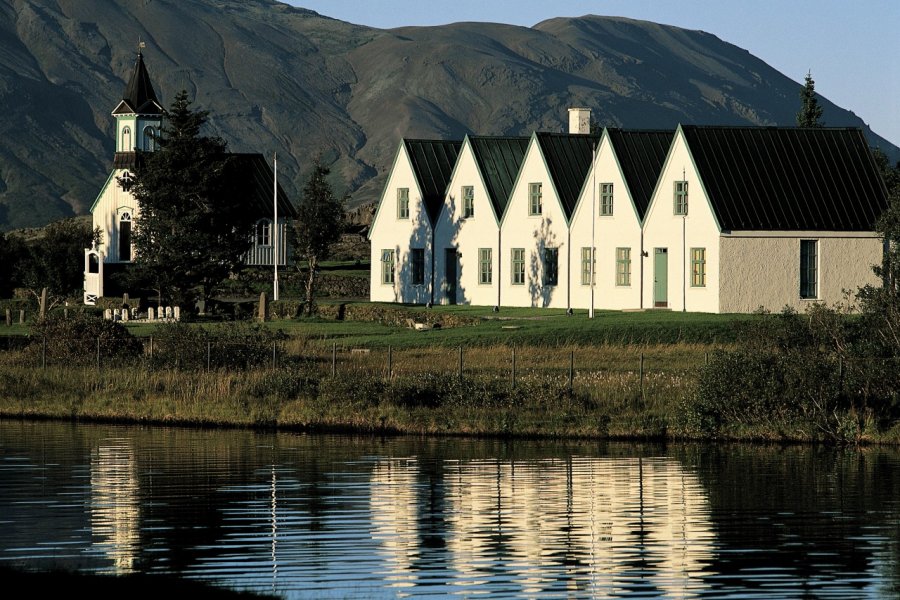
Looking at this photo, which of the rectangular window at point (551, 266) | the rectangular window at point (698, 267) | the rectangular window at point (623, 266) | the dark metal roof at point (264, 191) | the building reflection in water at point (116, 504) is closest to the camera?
the building reflection in water at point (116, 504)

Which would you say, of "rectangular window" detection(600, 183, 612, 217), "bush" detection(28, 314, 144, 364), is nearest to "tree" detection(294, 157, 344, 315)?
"rectangular window" detection(600, 183, 612, 217)

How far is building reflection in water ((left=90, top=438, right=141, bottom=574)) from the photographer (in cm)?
2316

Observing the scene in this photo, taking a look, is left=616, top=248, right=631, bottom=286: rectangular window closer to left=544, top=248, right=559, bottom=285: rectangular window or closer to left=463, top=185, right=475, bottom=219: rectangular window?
left=544, top=248, right=559, bottom=285: rectangular window

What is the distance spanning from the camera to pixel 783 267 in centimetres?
6238

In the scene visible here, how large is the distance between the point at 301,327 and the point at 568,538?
39.8 meters

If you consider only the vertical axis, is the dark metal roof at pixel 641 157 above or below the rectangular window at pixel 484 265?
above

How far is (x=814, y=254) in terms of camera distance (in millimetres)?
62969

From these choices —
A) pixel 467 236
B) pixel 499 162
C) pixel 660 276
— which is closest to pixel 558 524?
pixel 660 276

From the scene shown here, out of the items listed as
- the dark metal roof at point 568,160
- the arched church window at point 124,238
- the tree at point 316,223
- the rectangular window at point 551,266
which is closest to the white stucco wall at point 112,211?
the arched church window at point 124,238

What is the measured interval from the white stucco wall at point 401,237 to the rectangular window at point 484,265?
2852mm

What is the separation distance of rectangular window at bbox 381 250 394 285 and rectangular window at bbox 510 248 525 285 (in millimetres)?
7654

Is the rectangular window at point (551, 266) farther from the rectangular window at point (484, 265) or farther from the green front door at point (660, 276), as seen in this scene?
the green front door at point (660, 276)

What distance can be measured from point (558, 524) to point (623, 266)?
134 ft

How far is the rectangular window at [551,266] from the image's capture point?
6956cm
